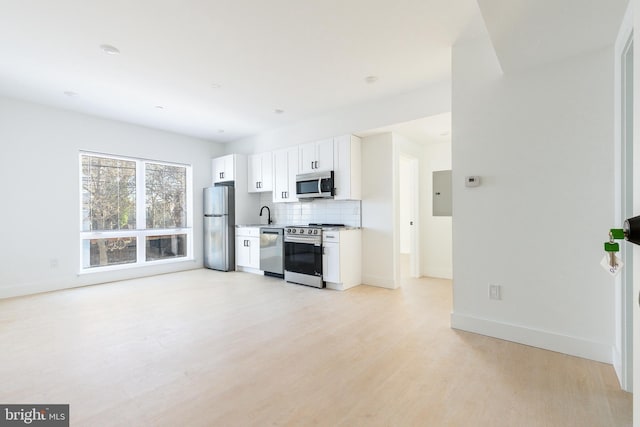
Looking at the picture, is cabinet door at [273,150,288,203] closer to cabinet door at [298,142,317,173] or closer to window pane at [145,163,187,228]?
cabinet door at [298,142,317,173]

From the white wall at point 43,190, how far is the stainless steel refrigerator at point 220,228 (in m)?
1.53

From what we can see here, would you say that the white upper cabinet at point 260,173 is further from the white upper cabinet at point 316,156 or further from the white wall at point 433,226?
the white wall at point 433,226

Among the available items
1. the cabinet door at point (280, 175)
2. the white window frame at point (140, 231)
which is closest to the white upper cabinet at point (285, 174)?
the cabinet door at point (280, 175)

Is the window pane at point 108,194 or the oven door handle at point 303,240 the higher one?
the window pane at point 108,194

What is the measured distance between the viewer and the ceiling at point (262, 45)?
83.4 inches

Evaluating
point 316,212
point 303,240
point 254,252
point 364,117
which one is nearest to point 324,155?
point 364,117

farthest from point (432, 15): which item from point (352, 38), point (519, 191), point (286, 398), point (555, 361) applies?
point (286, 398)

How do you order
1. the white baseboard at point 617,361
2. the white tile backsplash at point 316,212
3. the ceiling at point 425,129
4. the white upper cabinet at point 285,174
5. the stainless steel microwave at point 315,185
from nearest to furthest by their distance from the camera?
the white baseboard at point 617,361, the ceiling at point 425,129, the stainless steel microwave at point 315,185, the white tile backsplash at point 316,212, the white upper cabinet at point 285,174

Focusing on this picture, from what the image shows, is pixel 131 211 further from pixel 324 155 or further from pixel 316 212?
pixel 324 155

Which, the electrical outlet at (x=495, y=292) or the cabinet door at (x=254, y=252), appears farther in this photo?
the cabinet door at (x=254, y=252)

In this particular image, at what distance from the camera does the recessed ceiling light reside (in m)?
2.83

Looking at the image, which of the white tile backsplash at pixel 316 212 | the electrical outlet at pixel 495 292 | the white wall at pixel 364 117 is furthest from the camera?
the white tile backsplash at pixel 316 212

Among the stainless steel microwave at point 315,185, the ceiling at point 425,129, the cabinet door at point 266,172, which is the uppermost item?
the ceiling at point 425,129

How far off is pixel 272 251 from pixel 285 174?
4.56 feet
